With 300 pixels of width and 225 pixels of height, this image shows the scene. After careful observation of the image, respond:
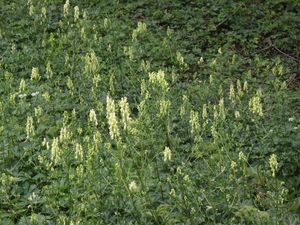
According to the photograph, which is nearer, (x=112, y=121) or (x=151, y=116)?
(x=112, y=121)

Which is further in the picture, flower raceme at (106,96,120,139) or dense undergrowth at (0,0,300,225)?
dense undergrowth at (0,0,300,225)

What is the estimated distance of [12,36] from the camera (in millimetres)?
9922

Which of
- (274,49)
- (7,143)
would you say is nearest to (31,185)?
(7,143)

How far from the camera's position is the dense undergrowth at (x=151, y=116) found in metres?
4.79

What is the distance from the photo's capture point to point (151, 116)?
6.72 metres

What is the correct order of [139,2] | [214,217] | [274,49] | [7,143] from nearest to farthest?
1. [214,217]
2. [7,143]
3. [274,49]
4. [139,2]

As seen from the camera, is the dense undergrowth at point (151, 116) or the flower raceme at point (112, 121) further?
the dense undergrowth at point (151, 116)

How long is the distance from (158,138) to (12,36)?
4995mm

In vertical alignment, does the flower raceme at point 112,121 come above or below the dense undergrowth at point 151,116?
above

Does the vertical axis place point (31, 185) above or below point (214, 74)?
above

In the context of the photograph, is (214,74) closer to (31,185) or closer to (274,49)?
(274,49)

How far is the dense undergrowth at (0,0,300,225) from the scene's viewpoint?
4.79 m

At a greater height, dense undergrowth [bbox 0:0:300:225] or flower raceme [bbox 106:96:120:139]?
flower raceme [bbox 106:96:120:139]

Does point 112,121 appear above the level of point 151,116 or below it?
above
